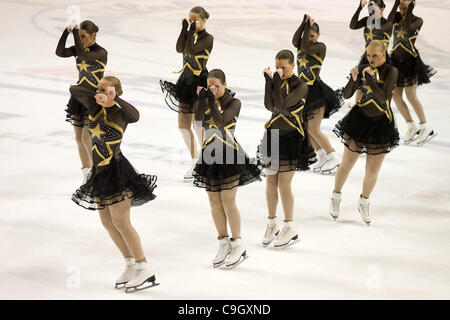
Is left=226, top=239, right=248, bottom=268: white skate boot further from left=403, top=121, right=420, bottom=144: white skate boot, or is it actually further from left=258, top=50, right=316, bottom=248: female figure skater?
left=403, top=121, right=420, bottom=144: white skate boot

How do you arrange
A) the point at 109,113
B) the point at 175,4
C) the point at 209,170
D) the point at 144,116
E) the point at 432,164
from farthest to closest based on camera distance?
the point at 175,4, the point at 144,116, the point at 432,164, the point at 209,170, the point at 109,113

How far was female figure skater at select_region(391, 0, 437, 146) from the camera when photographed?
8836 millimetres

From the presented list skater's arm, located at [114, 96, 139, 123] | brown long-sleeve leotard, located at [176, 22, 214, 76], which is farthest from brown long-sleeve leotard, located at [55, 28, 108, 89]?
skater's arm, located at [114, 96, 139, 123]

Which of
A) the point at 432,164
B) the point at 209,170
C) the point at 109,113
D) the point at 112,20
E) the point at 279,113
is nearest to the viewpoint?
the point at 109,113

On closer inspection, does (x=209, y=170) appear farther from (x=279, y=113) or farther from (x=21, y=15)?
(x=21, y=15)

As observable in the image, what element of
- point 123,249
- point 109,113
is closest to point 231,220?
point 123,249

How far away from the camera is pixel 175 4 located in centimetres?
1697

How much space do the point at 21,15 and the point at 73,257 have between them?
11417mm

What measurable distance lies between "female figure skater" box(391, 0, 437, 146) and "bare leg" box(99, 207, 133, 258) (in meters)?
4.70

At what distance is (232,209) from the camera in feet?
18.4

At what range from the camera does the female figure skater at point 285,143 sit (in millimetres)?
5949

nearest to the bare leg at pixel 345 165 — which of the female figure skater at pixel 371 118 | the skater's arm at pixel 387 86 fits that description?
the female figure skater at pixel 371 118

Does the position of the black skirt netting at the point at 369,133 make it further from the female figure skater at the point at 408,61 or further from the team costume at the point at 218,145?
the female figure skater at the point at 408,61

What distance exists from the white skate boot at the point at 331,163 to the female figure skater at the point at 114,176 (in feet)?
10.5
